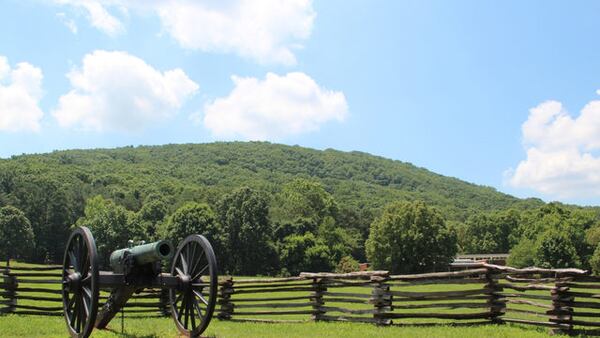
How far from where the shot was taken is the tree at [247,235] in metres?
61.2

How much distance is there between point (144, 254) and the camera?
10.0 metres

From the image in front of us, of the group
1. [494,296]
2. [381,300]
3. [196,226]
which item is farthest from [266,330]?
[196,226]

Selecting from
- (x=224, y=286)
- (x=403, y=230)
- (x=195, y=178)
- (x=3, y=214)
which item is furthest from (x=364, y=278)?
(x=195, y=178)

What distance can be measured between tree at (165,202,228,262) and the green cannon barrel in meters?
47.6

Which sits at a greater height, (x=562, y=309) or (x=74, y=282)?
(x=74, y=282)

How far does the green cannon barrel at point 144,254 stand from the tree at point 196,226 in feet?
156

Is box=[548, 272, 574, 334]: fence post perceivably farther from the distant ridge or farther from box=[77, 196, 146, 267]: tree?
the distant ridge

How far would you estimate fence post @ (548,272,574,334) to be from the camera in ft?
38.4

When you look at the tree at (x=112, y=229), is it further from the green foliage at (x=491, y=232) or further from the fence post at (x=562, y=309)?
the fence post at (x=562, y=309)

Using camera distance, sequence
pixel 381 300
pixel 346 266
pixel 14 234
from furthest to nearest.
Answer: pixel 14 234 < pixel 346 266 < pixel 381 300

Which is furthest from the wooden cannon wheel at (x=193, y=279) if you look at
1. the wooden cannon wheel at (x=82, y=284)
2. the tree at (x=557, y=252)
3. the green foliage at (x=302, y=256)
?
the tree at (x=557, y=252)

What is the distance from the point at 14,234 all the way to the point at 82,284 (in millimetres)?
63367

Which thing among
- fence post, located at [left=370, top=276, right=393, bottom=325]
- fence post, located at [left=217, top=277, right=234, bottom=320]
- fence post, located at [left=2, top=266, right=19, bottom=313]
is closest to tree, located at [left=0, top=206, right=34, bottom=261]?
fence post, located at [left=2, top=266, right=19, bottom=313]

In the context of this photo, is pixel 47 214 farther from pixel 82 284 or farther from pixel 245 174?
pixel 82 284
